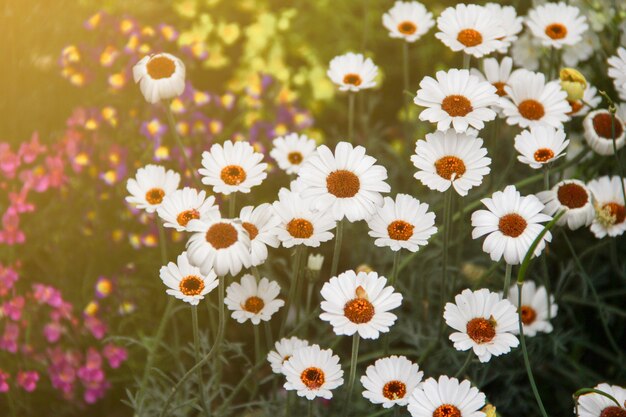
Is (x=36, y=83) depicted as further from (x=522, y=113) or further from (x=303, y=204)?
(x=522, y=113)

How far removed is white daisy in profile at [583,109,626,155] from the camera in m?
1.74

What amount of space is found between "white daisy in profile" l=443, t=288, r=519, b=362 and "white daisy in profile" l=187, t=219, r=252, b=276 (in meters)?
0.42

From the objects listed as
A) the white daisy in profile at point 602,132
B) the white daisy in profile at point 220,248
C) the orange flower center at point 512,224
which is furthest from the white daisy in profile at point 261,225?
the white daisy in profile at point 602,132

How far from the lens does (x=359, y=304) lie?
143 centimetres

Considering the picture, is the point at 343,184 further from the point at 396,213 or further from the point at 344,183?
the point at 396,213

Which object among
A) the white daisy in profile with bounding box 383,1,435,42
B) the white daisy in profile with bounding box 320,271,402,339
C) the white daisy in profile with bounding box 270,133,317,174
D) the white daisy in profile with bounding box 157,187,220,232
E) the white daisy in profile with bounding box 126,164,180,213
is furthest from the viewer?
the white daisy in profile with bounding box 383,1,435,42

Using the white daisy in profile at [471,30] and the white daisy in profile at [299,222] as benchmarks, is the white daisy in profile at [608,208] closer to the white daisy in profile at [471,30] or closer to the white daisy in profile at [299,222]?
the white daisy in profile at [471,30]

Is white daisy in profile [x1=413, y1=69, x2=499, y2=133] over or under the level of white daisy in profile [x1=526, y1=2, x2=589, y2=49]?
under

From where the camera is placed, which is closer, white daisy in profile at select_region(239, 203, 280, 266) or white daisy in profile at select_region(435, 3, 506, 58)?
white daisy in profile at select_region(239, 203, 280, 266)

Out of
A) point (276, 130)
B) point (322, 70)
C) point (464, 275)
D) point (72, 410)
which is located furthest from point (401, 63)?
point (72, 410)

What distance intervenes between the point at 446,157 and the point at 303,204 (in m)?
0.32

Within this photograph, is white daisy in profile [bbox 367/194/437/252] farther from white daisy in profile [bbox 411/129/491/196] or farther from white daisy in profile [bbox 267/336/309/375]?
white daisy in profile [bbox 267/336/309/375]

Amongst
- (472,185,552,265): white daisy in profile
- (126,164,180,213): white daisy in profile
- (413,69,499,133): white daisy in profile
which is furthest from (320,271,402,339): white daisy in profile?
(126,164,180,213): white daisy in profile

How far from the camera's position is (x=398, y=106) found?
3133 millimetres
